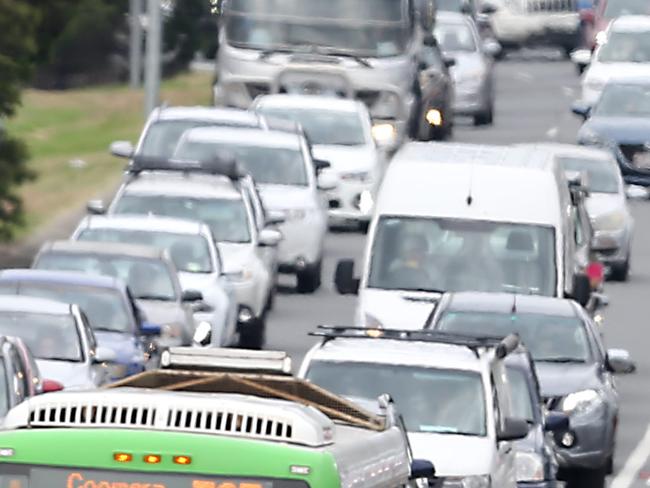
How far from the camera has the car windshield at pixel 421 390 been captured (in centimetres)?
1551

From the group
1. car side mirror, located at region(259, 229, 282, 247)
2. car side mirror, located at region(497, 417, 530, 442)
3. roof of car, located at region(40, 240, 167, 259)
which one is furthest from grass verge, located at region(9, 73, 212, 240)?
car side mirror, located at region(497, 417, 530, 442)

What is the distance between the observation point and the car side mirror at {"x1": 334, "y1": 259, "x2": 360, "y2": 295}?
22.7 metres

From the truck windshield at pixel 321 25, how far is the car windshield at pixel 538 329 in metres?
20.3

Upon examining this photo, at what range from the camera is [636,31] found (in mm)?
45969

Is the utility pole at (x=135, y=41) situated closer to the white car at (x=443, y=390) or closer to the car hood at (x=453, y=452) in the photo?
the white car at (x=443, y=390)

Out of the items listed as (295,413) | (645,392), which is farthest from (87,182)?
(295,413)

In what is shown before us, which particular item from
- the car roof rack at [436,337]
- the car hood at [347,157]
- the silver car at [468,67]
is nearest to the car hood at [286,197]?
the car hood at [347,157]

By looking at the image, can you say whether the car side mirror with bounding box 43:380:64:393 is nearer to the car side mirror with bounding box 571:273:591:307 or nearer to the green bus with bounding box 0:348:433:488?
the car side mirror with bounding box 571:273:591:307

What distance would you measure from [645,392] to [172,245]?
4.61 metres

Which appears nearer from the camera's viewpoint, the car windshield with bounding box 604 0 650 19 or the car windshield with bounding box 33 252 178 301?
the car windshield with bounding box 33 252 178 301

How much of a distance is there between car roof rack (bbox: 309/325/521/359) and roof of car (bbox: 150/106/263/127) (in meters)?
18.2

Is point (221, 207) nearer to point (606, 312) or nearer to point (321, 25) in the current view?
point (606, 312)

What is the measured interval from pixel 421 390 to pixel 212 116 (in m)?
19.7

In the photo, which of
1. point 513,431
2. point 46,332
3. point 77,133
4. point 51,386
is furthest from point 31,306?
point 77,133
